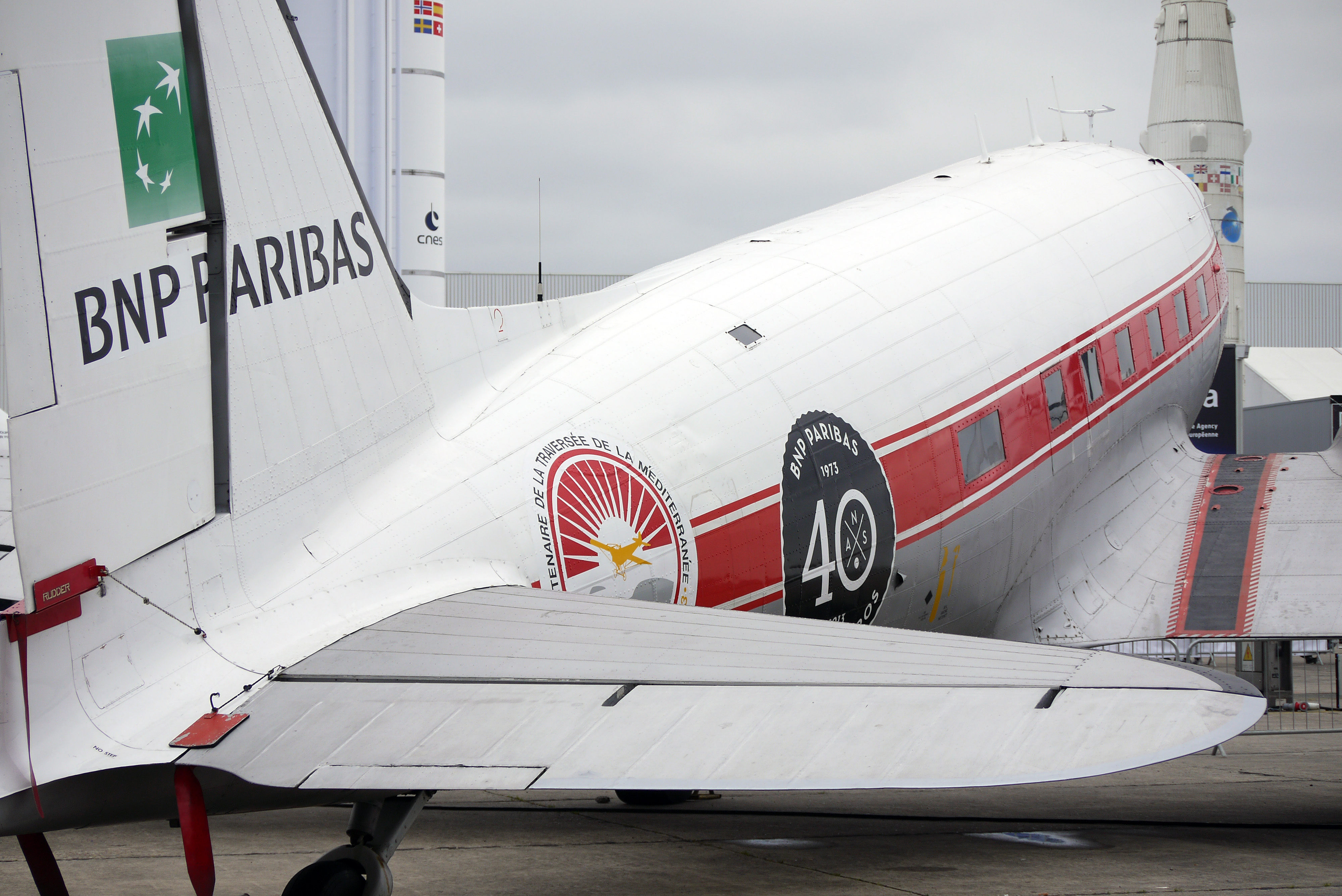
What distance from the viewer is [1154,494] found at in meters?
14.7

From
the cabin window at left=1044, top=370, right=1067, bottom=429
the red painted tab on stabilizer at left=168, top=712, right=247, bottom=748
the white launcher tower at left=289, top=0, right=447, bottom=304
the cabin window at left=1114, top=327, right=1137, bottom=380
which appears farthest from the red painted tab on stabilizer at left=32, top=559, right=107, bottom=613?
the white launcher tower at left=289, top=0, right=447, bottom=304

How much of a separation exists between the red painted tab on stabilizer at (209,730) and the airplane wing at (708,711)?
52 millimetres

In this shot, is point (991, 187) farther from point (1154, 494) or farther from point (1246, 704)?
point (1246, 704)

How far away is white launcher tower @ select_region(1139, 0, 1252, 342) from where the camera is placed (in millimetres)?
36469

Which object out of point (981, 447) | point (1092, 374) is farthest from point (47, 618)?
point (1092, 374)

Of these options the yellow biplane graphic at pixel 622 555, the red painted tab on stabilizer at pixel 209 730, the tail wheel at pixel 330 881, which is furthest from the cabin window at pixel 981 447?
the red painted tab on stabilizer at pixel 209 730

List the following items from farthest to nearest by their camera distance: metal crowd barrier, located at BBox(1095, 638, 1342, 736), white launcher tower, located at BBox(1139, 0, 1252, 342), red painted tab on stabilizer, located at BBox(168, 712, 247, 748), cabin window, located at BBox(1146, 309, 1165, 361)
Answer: white launcher tower, located at BBox(1139, 0, 1252, 342)
metal crowd barrier, located at BBox(1095, 638, 1342, 736)
cabin window, located at BBox(1146, 309, 1165, 361)
red painted tab on stabilizer, located at BBox(168, 712, 247, 748)

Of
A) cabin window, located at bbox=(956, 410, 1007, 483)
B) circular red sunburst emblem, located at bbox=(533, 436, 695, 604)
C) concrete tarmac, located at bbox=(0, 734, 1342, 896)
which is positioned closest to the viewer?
circular red sunburst emblem, located at bbox=(533, 436, 695, 604)

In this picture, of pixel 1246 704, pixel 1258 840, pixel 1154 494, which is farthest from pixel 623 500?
pixel 1154 494

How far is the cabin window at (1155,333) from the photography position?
1454 centimetres

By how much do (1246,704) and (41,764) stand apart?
4.61m

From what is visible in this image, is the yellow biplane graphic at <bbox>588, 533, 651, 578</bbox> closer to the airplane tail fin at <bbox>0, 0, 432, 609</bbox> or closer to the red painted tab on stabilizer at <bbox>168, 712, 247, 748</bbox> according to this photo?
the airplane tail fin at <bbox>0, 0, 432, 609</bbox>

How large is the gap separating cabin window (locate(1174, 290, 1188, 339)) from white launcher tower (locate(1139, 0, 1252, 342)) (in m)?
22.6

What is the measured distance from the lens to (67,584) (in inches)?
229
